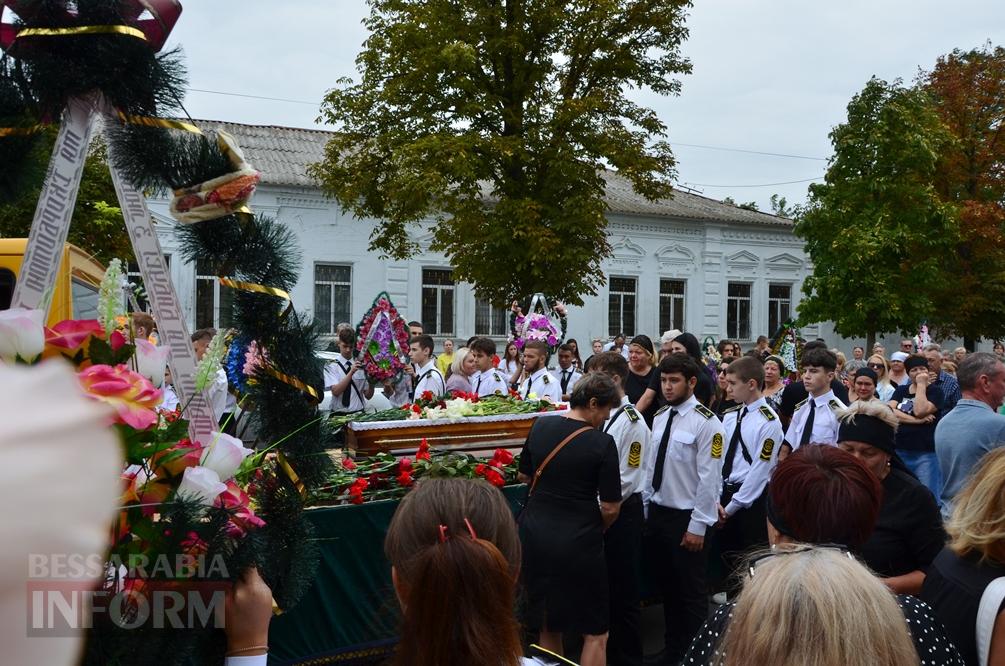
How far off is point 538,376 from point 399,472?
13.0ft

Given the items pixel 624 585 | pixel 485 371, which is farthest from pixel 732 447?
pixel 485 371

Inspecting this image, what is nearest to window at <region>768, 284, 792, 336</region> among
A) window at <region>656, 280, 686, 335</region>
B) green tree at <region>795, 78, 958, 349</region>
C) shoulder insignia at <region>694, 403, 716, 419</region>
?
green tree at <region>795, 78, 958, 349</region>

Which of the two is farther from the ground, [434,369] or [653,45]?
[653,45]

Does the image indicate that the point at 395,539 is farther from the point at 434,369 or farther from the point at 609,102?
the point at 609,102

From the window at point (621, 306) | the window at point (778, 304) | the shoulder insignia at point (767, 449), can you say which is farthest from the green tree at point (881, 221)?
the shoulder insignia at point (767, 449)

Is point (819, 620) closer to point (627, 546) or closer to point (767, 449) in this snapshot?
point (627, 546)

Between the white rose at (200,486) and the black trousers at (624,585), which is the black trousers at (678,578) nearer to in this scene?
the black trousers at (624,585)

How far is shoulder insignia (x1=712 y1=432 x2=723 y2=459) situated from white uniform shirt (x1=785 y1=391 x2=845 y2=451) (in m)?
1.37

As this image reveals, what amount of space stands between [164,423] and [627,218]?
2786 cm

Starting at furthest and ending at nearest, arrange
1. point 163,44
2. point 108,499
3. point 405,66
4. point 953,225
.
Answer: point 953,225, point 405,66, point 163,44, point 108,499

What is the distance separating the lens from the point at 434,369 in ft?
32.8

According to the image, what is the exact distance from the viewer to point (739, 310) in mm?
32125

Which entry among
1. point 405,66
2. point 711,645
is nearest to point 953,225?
point 405,66

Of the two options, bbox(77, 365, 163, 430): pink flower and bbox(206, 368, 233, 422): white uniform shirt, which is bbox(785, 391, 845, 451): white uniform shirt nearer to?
bbox(206, 368, 233, 422): white uniform shirt
